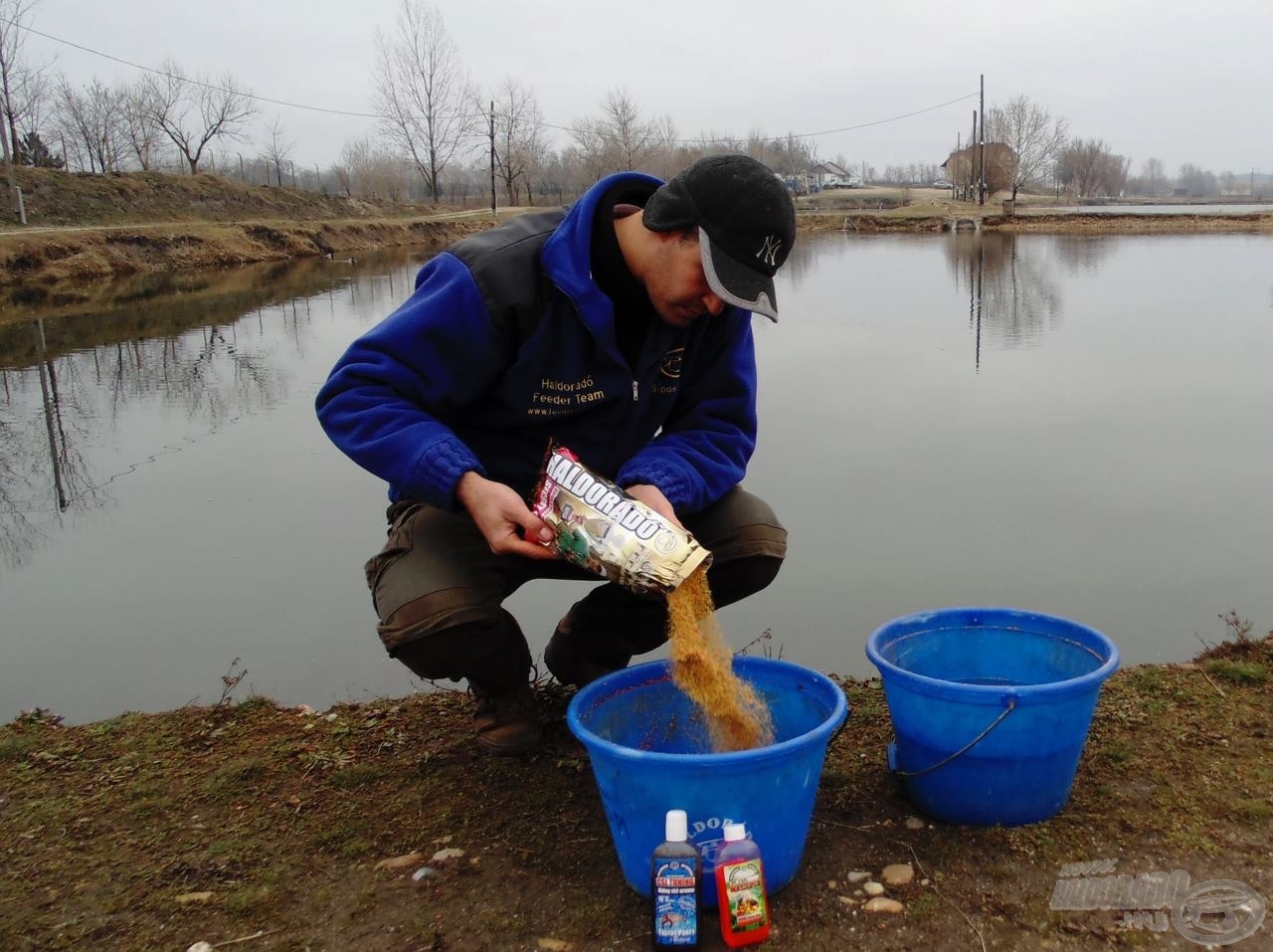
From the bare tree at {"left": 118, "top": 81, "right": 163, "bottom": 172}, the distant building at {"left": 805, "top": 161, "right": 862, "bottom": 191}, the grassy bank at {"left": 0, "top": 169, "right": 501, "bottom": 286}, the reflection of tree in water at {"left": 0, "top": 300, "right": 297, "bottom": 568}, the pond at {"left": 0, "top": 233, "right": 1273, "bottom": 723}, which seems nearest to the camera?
the pond at {"left": 0, "top": 233, "right": 1273, "bottom": 723}

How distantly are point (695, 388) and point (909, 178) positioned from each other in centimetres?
12819

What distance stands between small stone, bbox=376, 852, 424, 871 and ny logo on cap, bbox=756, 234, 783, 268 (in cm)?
142

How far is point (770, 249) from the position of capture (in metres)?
2.05

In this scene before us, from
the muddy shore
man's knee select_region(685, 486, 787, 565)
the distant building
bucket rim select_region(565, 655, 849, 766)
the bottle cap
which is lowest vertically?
the bottle cap

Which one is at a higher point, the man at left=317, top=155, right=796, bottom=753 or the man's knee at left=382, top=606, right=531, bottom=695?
the man at left=317, top=155, right=796, bottom=753

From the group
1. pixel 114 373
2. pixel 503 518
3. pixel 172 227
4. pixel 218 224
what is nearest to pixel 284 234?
pixel 218 224

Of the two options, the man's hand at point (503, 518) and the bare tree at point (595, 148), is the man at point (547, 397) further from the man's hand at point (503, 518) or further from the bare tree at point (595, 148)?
the bare tree at point (595, 148)

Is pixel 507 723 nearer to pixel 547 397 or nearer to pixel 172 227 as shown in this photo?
pixel 547 397

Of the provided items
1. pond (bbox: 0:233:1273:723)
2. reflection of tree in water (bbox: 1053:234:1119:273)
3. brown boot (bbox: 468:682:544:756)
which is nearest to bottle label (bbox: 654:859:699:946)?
brown boot (bbox: 468:682:544:756)

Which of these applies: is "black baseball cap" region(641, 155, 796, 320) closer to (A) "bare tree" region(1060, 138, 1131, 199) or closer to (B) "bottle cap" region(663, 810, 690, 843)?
(B) "bottle cap" region(663, 810, 690, 843)

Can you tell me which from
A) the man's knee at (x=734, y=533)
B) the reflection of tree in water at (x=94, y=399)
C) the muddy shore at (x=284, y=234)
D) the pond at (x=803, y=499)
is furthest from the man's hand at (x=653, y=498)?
the muddy shore at (x=284, y=234)

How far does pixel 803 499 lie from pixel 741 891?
10.5ft

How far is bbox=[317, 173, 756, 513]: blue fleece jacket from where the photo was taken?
7.14 feet

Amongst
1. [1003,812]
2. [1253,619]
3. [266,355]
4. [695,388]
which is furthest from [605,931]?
[266,355]
